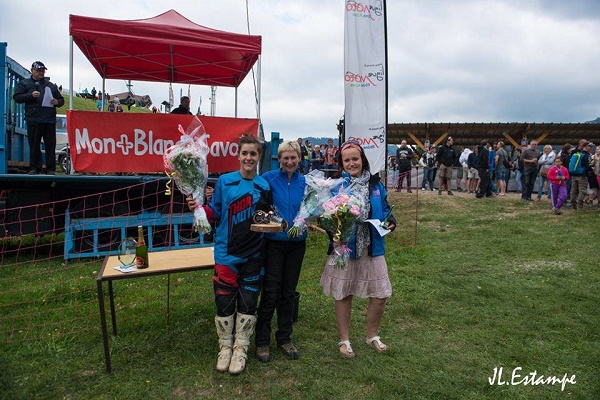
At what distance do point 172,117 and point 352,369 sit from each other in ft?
14.9

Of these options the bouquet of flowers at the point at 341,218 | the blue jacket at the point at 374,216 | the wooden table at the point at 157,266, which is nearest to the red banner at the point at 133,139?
the wooden table at the point at 157,266

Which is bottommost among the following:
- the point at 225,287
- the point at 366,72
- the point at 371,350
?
the point at 371,350

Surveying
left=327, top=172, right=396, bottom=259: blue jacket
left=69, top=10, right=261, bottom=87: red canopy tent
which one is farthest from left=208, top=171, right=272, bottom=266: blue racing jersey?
left=69, top=10, right=261, bottom=87: red canopy tent

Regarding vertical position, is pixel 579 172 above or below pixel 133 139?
below

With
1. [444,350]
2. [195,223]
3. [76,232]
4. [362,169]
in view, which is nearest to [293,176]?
[362,169]

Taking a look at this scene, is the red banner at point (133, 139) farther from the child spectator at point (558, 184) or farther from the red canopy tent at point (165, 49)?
the child spectator at point (558, 184)

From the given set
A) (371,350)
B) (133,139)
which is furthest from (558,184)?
(133,139)

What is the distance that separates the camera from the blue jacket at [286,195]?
3.31 m

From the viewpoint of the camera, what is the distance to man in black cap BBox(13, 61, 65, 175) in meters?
6.41

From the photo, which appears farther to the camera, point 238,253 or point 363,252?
point 363,252

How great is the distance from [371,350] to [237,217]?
1.68 meters

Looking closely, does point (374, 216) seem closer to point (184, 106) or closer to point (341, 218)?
point (341, 218)

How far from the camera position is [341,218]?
3018 mm

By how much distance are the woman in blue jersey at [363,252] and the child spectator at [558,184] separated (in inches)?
352
